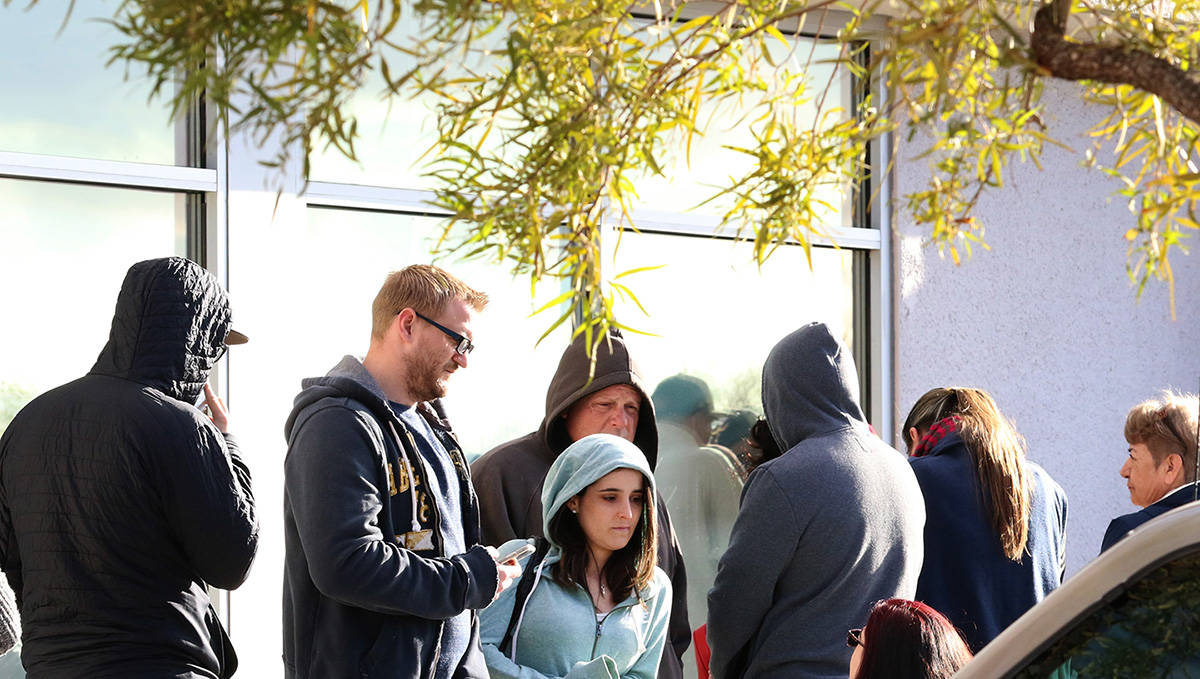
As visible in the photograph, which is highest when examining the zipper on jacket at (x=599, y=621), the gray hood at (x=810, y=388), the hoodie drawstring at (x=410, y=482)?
the gray hood at (x=810, y=388)

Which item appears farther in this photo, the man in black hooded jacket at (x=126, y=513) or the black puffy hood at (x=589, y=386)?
the black puffy hood at (x=589, y=386)

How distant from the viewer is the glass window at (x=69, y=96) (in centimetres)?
423

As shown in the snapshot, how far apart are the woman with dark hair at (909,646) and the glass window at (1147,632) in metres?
0.71

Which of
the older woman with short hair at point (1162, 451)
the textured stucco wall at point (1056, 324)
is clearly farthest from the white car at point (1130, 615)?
the textured stucco wall at point (1056, 324)

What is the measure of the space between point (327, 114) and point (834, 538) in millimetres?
2347

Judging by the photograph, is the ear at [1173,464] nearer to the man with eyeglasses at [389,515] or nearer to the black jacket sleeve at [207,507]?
the man with eyeglasses at [389,515]

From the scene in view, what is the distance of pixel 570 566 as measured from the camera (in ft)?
11.1

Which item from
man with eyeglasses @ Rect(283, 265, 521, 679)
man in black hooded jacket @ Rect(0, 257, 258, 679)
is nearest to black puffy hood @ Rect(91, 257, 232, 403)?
man in black hooded jacket @ Rect(0, 257, 258, 679)

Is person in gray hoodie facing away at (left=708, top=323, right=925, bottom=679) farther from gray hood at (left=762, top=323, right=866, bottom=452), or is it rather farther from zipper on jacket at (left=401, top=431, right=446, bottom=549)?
zipper on jacket at (left=401, top=431, right=446, bottom=549)

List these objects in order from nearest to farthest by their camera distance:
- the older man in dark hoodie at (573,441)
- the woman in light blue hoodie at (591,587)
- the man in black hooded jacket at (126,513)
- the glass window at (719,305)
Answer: the man in black hooded jacket at (126,513) → the woman in light blue hoodie at (591,587) → the older man in dark hoodie at (573,441) → the glass window at (719,305)

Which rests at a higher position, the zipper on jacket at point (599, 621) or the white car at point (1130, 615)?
the white car at point (1130, 615)

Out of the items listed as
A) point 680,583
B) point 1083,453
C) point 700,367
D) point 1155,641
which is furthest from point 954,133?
point 1083,453

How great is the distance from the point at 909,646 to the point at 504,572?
103 cm

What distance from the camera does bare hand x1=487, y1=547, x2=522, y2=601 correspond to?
3.00 metres
